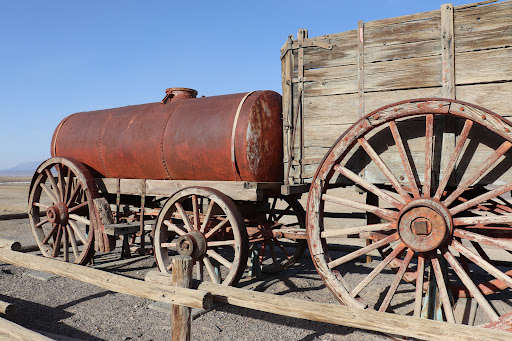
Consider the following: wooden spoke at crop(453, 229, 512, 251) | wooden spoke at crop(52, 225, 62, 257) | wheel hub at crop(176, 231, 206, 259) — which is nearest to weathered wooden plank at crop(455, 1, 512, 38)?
wooden spoke at crop(453, 229, 512, 251)

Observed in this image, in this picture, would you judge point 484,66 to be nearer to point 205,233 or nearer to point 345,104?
point 345,104

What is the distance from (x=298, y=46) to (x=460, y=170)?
2.29 metres

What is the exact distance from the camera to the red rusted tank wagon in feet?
12.3

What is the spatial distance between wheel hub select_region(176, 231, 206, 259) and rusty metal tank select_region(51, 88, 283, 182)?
33.7 inches

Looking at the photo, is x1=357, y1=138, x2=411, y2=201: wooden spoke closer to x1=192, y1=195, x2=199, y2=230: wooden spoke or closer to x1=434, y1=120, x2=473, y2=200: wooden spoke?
x1=434, y1=120, x2=473, y2=200: wooden spoke

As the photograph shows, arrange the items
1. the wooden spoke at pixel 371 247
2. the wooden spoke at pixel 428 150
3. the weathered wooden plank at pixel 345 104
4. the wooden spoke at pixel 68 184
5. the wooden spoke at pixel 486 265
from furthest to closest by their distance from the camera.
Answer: the wooden spoke at pixel 68 184 → the weathered wooden plank at pixel 345 104 → the wooden spoke at pixel 371 247 → the wooden spoke at pixel 428 150 → the wooden spoke at pixel 486 265

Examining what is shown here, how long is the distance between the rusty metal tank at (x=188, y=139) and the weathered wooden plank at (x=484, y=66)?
7.54 ft

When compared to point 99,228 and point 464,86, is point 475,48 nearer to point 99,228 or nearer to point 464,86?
point 464,86

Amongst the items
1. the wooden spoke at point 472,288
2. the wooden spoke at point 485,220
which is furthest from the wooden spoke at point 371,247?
the wooden spoke at point 485,220

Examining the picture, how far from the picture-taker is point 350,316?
2.98m

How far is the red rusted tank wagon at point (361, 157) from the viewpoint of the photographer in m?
3.74

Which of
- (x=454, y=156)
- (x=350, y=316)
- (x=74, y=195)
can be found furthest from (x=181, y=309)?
(x=74, y=195)

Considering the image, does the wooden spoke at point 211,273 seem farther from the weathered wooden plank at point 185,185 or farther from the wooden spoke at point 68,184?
the wooden spoke at point 68,184

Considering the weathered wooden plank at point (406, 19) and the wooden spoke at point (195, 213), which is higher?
the weathered wooden plank at point (406, 19)
